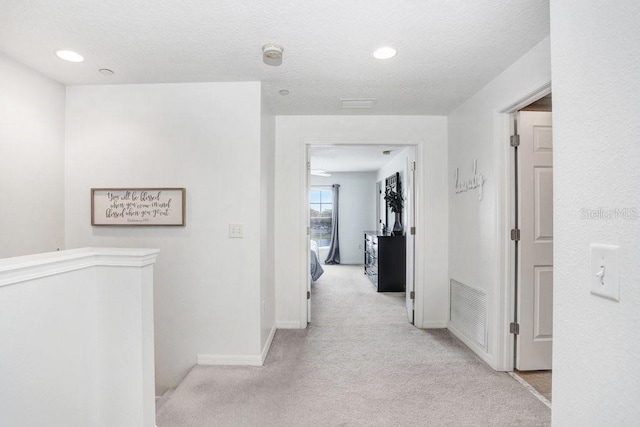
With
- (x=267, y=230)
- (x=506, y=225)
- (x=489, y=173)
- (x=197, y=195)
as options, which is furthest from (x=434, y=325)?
(x=197, y=195)

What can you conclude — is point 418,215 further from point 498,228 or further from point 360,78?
point 360,78

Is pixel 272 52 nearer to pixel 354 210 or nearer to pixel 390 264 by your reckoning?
pixel 390 264

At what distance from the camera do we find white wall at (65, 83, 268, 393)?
2613 millimetres

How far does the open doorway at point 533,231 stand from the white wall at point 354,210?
566 cm

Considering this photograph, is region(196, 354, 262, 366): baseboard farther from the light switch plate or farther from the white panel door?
the light switch plate

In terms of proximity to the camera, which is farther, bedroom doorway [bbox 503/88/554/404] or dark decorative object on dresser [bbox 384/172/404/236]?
dark decorative object on dresser [bbox 384/172/404/236]

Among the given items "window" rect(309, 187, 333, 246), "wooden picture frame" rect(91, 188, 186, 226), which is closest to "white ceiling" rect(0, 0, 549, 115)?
"wooden picture frame" rect(91, 188, 186, 226)

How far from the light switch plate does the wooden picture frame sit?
255 cm

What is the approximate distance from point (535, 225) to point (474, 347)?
119cm

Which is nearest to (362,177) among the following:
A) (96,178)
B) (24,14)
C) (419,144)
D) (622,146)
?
(419,144)

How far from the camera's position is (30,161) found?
2.37 metres

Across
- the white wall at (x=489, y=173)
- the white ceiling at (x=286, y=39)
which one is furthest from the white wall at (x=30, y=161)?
the white wall at (x=489, y=173)

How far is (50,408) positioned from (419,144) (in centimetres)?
344

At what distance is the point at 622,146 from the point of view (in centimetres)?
71
